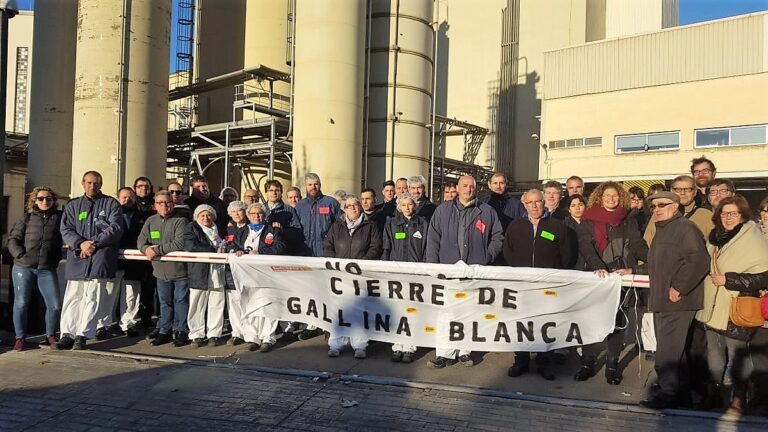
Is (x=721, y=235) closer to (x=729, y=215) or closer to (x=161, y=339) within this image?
(x=729, y=215)

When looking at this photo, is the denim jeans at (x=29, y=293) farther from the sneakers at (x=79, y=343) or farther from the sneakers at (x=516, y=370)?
the sneakers at (x=516, y=370)

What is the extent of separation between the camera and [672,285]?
4.72m

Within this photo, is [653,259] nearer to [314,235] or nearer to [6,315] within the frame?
[314,235]

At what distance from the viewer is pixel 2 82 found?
24.0 ft

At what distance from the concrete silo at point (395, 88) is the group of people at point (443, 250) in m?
10.3

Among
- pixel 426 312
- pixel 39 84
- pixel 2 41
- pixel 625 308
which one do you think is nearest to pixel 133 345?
pixel 426 312

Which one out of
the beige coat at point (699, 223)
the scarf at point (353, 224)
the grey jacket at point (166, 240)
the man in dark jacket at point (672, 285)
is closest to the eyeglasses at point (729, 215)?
the man in dark jacket at point (672, 285)

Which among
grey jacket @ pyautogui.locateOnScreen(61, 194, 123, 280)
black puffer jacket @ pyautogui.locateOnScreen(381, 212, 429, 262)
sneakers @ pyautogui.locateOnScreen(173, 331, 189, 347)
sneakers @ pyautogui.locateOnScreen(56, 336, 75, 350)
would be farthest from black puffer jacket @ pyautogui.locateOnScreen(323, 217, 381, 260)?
sneakers @ pyautogui.locateOnScreen(56, 336, 75, 350)

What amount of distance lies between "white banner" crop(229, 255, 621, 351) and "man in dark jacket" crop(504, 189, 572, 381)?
0.23 metres

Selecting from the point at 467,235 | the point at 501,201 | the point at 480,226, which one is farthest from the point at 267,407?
the point at 501,201

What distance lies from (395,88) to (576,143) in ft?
40.9

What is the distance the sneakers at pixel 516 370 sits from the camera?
223 inches

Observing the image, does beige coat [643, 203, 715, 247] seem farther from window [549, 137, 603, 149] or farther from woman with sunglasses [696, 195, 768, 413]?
window [549, 137, 603, 149]

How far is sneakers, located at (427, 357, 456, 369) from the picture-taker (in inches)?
233
